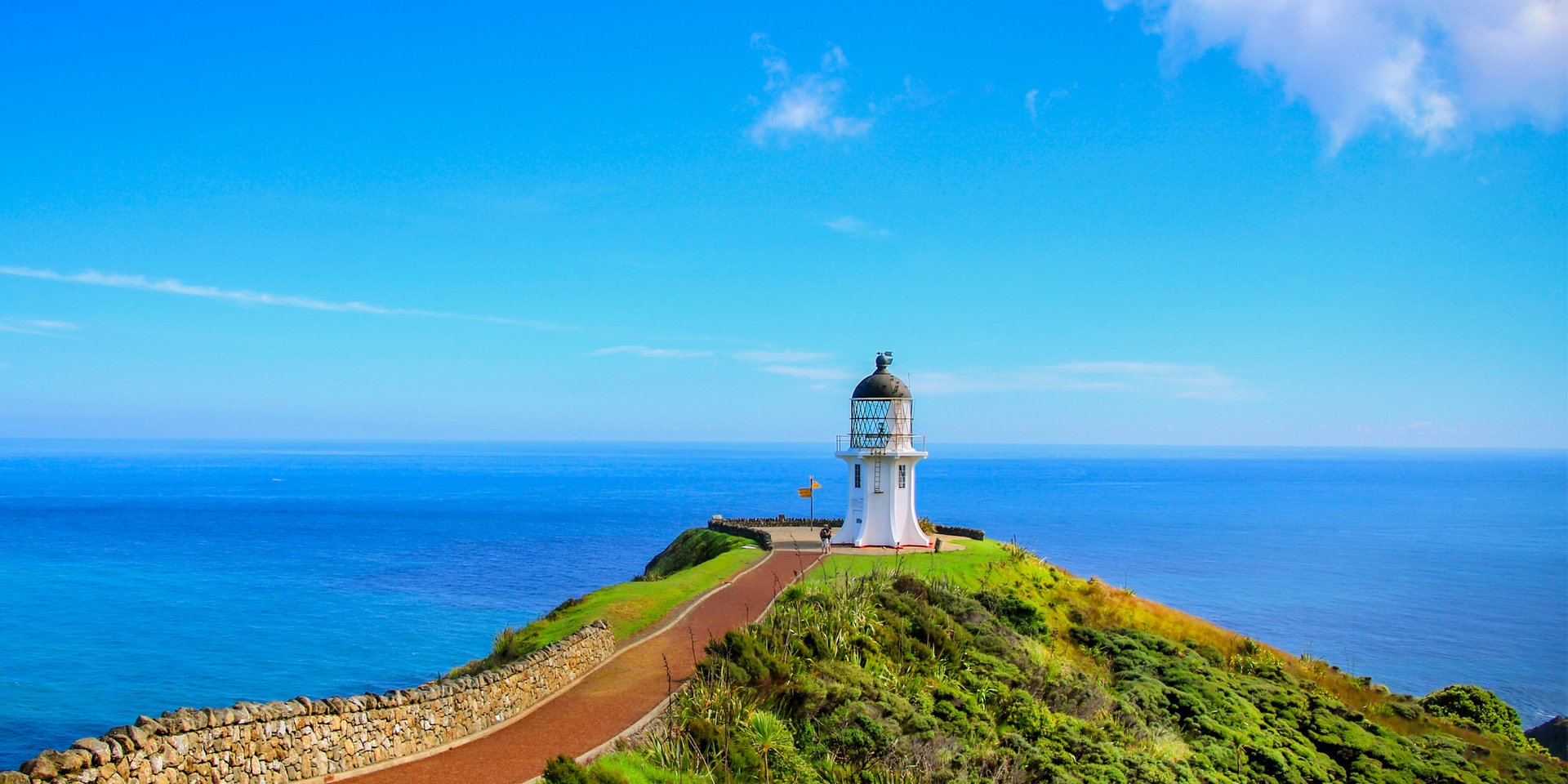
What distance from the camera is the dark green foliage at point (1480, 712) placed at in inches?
1090

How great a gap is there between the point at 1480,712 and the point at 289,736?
32.4m

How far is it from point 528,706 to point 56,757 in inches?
287

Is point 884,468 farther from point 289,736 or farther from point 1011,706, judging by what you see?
point 289,736

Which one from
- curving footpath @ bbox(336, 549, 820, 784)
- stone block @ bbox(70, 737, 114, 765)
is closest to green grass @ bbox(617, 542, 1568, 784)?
curving footpath @ bbox(336, 549, 820, 784)

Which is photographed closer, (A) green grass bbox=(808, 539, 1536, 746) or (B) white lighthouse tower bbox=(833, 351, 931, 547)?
(A) green grass bbox=(808, 539, 1536, 746)

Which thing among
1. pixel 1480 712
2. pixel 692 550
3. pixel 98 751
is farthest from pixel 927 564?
pixel 98 751

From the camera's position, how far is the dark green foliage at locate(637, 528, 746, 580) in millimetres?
39125

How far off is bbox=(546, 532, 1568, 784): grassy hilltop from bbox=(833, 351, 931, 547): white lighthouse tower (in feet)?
14.1

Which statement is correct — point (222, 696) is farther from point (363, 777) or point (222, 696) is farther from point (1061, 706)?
point (1061, 706)

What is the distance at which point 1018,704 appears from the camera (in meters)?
18.7

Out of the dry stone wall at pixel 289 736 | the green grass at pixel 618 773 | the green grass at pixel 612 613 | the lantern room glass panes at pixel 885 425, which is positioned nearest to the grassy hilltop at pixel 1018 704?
the green grass at pixel 618 773

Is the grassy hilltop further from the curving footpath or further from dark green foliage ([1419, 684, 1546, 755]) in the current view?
the curving footpath

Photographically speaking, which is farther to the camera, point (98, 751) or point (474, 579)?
point (474, 579)

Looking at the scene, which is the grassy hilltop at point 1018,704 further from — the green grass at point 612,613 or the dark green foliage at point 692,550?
the dark green foliage at point 692,550
